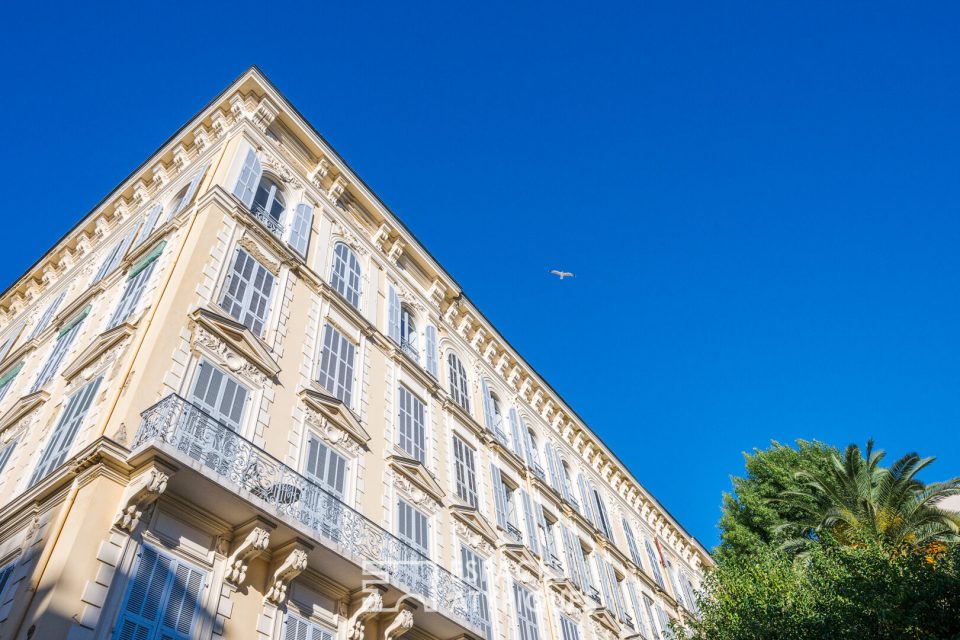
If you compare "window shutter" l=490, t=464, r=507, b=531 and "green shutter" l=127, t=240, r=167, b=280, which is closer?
"green shutter" l=127, t=240, r=167, b=280

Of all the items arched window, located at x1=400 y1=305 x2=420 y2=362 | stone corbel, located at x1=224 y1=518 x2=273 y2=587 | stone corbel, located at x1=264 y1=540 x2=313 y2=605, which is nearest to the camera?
stone corbel, located at x1=224 y1=518 x2=273 y2=587

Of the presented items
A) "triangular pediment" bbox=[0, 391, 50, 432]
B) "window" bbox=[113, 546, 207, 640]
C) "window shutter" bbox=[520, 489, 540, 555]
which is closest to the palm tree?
"window shutter" bbox=[520, 489, 540, 555]

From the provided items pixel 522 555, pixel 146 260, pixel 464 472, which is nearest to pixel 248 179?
pixel 146 260

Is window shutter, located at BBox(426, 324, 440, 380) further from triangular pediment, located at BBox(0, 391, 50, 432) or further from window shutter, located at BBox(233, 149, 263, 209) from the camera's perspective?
triangular pediment, located at BBox(0, 391, 50, 432)

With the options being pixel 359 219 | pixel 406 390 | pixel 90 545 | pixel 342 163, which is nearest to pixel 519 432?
pixel 406 390

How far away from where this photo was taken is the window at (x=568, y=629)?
17.5 m

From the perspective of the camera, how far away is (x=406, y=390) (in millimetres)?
17391

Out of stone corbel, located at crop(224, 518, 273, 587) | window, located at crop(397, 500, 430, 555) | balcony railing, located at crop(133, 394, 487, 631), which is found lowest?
stone corbel, located at crop(224, 518, 273, 587)

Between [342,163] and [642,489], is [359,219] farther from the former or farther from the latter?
[642,489]

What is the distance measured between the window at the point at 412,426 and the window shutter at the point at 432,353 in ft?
6.11

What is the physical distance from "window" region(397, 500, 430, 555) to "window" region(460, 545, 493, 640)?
1.28m

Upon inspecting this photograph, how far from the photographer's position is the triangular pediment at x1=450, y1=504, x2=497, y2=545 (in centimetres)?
1591

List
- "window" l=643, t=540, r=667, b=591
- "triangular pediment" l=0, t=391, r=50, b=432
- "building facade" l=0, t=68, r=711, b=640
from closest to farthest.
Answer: "building facade" l=0, t=68, r=711, b=640 < "triangular pediment" l=0, t=391, r=50, b=432 < "window" l=643, t=540, r=667, b=591

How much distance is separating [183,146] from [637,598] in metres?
20.4
